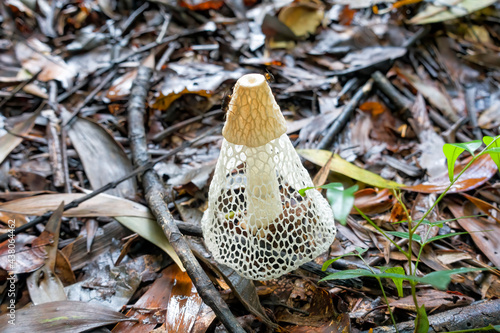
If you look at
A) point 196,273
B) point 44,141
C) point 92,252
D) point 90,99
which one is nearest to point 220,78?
point 90,99

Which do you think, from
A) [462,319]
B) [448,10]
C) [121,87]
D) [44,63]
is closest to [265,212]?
[462,319]

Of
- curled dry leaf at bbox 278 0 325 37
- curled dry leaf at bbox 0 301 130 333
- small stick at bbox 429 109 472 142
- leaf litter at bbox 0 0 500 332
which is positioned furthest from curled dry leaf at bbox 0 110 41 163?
small stick at bbox 429 109 472 142

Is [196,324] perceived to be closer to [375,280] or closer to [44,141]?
[375,280]

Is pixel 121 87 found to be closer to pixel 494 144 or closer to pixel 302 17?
pixel 302 17

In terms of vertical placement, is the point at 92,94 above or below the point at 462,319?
above

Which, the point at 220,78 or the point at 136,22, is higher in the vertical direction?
the point at 136,22

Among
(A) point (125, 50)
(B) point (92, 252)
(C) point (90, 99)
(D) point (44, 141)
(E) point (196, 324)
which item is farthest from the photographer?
(A) point (125, 50)

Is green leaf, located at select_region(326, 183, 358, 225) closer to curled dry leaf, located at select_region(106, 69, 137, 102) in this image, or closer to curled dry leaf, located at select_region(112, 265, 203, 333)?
curled dry leaf, located at select_region(112, 265, 203, 333)
